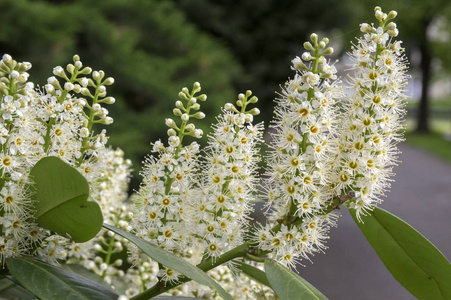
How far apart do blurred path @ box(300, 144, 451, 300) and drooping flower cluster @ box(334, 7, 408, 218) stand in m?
0.70

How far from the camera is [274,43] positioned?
625cm

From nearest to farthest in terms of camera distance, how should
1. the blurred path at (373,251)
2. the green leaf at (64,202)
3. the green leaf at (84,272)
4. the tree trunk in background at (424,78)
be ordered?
the green leaf at (64,202), the green leaf at (84,272), the blurred path at (373,251), the tree trunk in background at (424,78)

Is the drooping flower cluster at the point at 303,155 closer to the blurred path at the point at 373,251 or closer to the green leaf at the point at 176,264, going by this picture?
the green leaf at the point at 176,264

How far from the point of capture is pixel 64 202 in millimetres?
517

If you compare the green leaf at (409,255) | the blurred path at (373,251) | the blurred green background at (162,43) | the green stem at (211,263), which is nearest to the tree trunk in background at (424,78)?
the blurred path at (373,251)

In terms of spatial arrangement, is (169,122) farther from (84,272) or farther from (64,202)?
(84,272)

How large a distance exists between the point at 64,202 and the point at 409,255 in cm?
41

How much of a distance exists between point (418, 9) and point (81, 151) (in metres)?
9.88

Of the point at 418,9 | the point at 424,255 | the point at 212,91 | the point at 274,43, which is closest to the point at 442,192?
the point at 274,43

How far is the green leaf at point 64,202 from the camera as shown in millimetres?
493

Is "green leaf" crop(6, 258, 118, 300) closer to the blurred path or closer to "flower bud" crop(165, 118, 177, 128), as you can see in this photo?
"flower bud" crop(165, 118, 177, 128)

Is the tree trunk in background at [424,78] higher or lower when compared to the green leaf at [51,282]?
higher

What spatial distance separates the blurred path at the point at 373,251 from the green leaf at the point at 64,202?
864 millimetres

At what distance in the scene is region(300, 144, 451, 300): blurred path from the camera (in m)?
2.88
